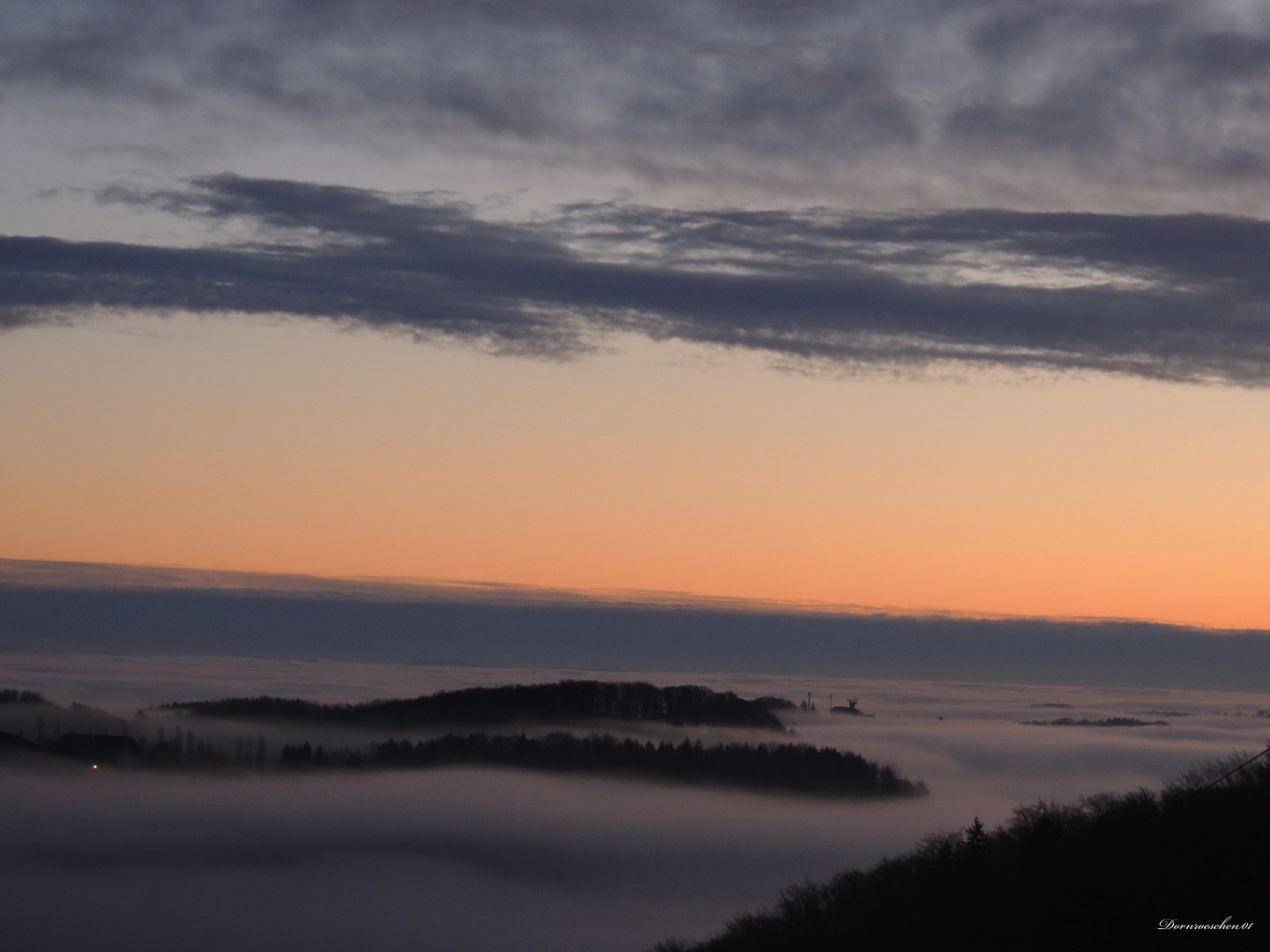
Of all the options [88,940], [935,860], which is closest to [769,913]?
[935,860]

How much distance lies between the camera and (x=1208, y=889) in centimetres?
5088

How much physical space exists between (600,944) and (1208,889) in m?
122

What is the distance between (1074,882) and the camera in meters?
59.6

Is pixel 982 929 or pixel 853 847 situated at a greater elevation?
pixel 982 929

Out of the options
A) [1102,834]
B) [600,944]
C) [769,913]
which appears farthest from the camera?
[600,944]

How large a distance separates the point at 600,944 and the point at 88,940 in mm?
64042

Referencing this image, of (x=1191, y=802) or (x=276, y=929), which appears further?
(x=276, y=929)

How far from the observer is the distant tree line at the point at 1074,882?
5122cm

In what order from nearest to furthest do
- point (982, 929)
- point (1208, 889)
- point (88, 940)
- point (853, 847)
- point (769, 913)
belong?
point (1208, 889)
point (982, 929)
point (769, 913)
point (88, 940)
point (853, 847)

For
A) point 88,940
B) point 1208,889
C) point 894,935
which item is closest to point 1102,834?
point 894,935

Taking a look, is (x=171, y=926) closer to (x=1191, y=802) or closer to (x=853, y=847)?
(x=853, y=847)

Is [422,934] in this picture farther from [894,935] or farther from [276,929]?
[894,935]

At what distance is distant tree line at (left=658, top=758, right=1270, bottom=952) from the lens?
51.2m

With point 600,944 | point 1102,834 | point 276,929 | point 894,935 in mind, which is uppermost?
point 1102,834
